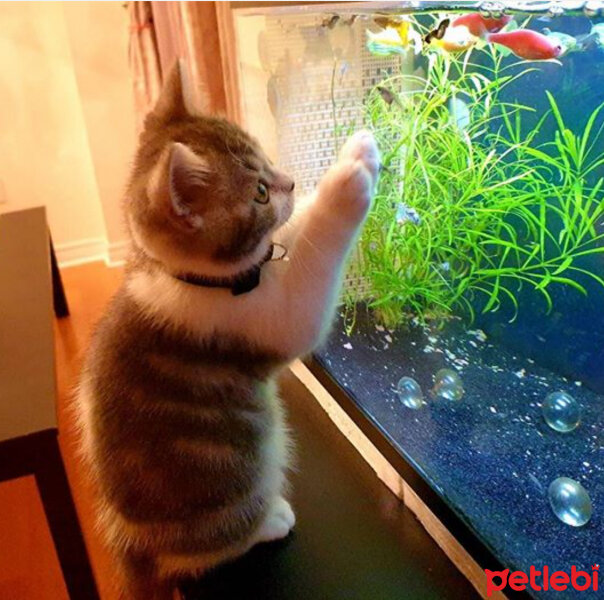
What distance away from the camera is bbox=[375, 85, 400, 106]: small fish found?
102 centimetres

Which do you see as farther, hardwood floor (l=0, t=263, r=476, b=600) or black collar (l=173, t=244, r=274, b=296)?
hardwood floor (l=0, t=263, r=476, b=600)

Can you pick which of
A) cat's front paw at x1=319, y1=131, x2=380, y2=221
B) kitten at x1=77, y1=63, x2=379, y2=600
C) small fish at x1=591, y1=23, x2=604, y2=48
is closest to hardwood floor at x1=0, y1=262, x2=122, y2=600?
kitten at x1=77, y1=63, x2=379, y2=600

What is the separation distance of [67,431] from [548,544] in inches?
47.2

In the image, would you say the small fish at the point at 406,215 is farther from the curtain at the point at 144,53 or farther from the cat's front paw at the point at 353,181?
the curtain at the point at 144,53

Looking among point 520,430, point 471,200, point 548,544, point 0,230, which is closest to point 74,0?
point 0,230

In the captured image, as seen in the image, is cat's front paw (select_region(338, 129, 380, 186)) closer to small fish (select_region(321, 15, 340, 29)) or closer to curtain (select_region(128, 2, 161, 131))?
small fish (select_region(321, 15, 340, 29))

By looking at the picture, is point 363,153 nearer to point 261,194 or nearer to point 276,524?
point 261,194

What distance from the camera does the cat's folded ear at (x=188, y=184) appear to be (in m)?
0.56

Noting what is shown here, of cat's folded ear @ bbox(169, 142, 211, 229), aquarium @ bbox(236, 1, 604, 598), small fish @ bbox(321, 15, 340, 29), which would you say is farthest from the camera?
small fish @ bbox(321, 15, 340, 29)

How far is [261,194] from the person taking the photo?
0.68 meters

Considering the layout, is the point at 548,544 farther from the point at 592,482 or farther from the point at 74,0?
the point at 74,0

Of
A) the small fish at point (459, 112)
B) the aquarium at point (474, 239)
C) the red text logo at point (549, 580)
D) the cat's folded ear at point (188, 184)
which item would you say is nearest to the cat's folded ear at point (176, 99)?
the cat's folded ear at point (188, 184)

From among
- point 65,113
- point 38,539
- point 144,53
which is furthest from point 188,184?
point 65,113

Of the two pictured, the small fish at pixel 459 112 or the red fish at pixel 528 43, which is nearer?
the red fish at pixel 528 43
